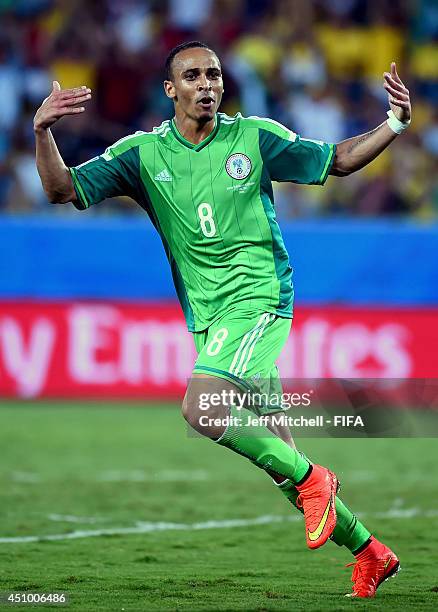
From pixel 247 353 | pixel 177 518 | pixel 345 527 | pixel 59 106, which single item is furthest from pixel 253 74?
pixel 345 527

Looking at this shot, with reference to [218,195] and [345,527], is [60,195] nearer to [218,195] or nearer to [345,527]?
[218,195]

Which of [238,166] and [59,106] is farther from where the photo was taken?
[238,166]

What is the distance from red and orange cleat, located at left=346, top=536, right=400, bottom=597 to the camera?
243 inches

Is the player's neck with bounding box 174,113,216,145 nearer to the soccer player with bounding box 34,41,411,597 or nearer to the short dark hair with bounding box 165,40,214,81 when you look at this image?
the soccer player with bounding box 34,41,411,597

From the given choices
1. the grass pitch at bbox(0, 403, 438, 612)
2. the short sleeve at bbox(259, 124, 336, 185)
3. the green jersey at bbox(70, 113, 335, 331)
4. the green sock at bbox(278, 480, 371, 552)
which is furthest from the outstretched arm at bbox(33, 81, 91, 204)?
the grass pitch at bbox(0, 403, 438, 612)

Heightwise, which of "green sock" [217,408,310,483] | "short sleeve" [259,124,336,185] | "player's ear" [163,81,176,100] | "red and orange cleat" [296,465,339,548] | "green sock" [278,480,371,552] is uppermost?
"player's ear" [163,81,176,100]

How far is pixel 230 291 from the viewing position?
6289 millimetres

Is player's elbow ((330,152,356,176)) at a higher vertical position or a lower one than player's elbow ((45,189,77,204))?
higher

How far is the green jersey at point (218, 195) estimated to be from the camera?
6.30 m

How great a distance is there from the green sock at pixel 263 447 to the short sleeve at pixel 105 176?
1.29 m

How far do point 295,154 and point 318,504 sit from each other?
1712mm

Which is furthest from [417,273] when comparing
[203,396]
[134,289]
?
[203,396]

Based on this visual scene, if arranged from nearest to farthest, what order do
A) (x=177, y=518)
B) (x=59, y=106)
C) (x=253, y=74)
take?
(x=59, y=106) < (x=177, y=518) < (x=253, y=74)

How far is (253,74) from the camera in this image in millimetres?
16266
